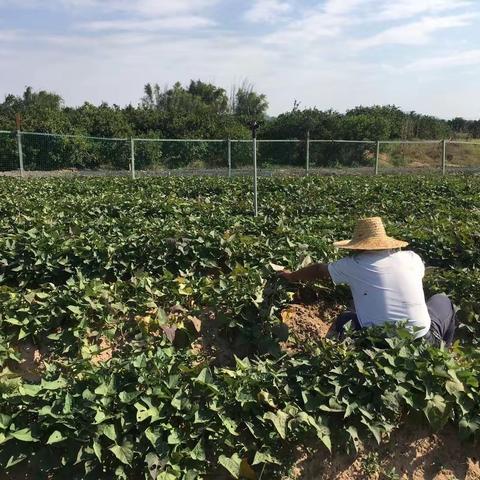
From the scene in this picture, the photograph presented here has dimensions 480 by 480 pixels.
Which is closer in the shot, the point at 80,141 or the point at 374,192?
the point at 374,192

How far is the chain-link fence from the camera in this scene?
2186 cm

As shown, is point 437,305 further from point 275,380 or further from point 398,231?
point 398,231

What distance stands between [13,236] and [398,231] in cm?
418

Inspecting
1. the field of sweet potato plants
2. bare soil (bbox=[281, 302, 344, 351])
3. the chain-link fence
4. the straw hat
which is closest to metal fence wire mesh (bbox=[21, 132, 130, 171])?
the chain-link fence

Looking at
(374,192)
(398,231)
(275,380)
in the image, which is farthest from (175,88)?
(275,380)

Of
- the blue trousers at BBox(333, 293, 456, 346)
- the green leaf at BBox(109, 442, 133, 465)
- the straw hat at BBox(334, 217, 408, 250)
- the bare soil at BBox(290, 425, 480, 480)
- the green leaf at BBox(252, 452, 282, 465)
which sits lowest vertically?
the bare soil at BBox(290, 425, 480, 480)

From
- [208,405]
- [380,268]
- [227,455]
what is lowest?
[227,455]

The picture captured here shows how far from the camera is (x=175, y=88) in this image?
49688mm

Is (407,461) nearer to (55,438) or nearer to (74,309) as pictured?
(55,438)

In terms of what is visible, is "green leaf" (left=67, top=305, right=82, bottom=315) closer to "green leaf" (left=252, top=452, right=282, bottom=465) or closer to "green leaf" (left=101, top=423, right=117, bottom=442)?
"green leaf" (left=101, top=423, right=117, bottom=442)

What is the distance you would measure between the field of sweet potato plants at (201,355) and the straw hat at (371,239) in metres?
0.63

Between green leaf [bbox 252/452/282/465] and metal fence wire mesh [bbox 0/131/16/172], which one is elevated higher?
metal fence wire mesh [bbox 0/131/16/172]

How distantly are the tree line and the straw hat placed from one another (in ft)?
65.7

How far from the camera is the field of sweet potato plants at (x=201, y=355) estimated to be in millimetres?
2906
